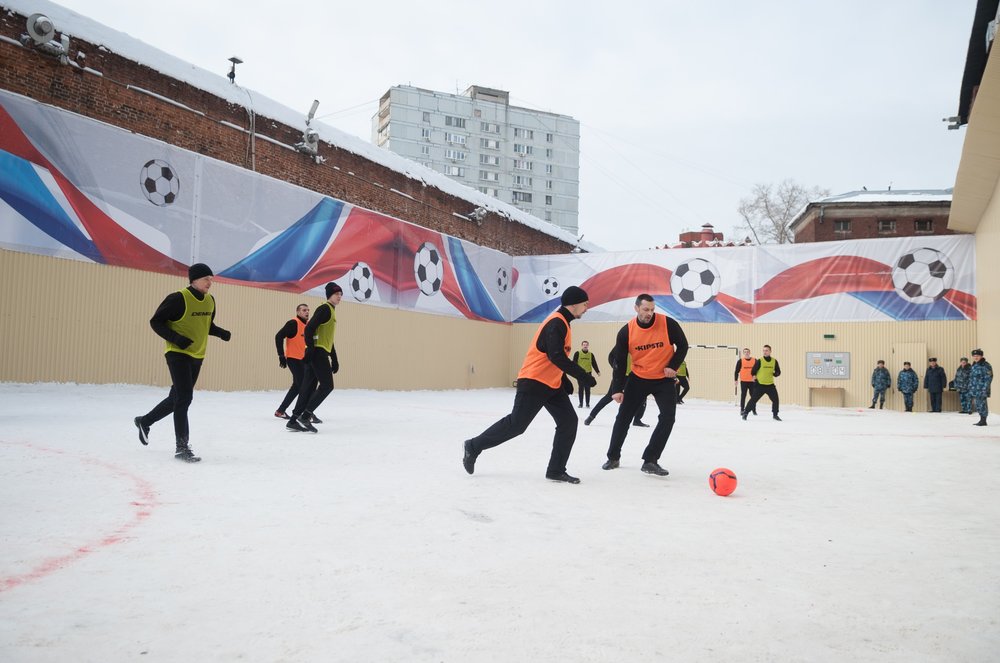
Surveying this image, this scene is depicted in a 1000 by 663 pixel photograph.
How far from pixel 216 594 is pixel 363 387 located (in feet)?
57.7

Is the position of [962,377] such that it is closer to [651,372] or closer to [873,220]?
[651,372]

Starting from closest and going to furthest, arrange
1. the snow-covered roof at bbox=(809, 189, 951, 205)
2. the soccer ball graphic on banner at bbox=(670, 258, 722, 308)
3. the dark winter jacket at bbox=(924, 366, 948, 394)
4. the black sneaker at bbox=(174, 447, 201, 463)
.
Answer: the black sneaker at bbox=(174, 447, 201, 463)
the dark winter jacket at bbox=(924, 366, 948, 394)
the soccer ball graphic on banner at bbox=(670, 258, 722, 308)
the snow-covered roof at bbox=(809, 189, 951, 205)

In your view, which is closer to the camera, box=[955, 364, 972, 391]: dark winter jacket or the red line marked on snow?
the red line marked on snow

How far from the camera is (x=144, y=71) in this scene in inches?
606

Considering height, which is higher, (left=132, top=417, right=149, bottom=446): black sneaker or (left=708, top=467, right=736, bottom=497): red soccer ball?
(left=132, top=417, right=149, bottom=446): black sneaker

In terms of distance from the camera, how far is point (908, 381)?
21188 mm

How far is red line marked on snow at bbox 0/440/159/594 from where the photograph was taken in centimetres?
331

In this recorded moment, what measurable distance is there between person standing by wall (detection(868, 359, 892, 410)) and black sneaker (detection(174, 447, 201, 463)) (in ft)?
67.4

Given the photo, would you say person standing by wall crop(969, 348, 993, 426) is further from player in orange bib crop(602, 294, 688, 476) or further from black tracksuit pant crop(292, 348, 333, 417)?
black tracksuit pant crop(292, 348, 333, 417)

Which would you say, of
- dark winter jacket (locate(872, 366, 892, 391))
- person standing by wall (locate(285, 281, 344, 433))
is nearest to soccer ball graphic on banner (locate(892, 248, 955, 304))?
dark winter jacket (locate(872, 366, 892, 391))

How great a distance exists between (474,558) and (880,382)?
21140 millimetres

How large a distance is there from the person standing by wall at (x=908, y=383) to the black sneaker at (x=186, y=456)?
20.6m

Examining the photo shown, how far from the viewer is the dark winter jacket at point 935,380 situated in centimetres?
2086

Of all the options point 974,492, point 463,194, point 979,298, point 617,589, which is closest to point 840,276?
point 979,298
